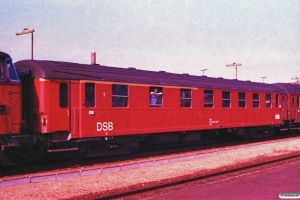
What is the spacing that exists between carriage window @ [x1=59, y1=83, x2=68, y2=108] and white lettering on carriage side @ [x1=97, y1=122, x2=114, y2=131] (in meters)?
A: 1.48

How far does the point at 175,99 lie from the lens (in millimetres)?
16156

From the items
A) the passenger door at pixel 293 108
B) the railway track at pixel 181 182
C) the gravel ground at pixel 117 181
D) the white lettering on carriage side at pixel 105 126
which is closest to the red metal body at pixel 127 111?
the white lettering on carriage side at pixel 105 126

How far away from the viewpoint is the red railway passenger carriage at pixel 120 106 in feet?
38.8

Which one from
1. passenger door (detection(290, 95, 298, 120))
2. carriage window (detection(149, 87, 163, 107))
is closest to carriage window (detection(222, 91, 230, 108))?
carriage window (detection(149, 87, 163, 107))

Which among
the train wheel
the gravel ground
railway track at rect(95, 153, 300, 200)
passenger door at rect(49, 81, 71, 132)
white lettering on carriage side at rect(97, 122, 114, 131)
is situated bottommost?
the gravel ground

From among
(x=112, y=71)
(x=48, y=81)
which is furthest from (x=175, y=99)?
(x=48, y=81)

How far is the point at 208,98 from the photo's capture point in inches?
712

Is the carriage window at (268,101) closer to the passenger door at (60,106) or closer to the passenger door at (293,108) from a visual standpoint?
the passenger door at (293,108)

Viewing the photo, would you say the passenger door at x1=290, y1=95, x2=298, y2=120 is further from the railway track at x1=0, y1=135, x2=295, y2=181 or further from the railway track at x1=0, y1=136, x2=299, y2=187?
the railway track at x1=0, y1=135, x2=295, y2=181

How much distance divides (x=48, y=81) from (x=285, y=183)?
24.7 ft

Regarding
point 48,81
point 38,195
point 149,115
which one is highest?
point 48,81

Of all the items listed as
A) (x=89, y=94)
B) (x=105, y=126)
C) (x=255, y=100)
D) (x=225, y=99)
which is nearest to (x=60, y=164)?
(x=105, y=126)

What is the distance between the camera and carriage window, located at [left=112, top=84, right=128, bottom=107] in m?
13.7

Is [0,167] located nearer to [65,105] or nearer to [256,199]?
[65,105]
